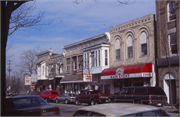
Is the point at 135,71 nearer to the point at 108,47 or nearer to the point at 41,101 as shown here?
Answer: the point at 108,47

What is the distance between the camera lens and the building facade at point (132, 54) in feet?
82.9

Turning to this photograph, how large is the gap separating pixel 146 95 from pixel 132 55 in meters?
10.2

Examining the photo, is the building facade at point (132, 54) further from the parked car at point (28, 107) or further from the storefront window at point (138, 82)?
the parked car at point (28, 107)

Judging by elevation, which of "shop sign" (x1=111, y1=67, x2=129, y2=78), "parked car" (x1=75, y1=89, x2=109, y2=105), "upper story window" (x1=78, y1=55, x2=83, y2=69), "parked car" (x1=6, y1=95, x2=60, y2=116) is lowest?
"parked car" (x1=75, y1=89, x2=109, y2=105)

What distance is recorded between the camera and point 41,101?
9.65 metres

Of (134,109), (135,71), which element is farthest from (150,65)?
(134,109)

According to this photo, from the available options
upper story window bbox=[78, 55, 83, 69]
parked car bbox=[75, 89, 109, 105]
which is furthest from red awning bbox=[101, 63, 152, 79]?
upper story window bbox=[78, 55, 83, 69]

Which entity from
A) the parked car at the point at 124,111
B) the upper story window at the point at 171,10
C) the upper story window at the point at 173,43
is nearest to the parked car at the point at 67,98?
the upper story window at the point at 173,43

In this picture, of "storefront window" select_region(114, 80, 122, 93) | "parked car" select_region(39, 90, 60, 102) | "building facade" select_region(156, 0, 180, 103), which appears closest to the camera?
"building facade" select_region(156, 0, 180, 103)

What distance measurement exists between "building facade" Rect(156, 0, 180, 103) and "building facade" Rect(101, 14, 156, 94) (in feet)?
3.04

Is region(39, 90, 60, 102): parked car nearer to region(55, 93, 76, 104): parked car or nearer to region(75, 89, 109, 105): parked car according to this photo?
region(55, 93, 76, 104): parked car

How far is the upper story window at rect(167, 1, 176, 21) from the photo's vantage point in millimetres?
23858

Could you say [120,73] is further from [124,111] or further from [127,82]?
[124,111]

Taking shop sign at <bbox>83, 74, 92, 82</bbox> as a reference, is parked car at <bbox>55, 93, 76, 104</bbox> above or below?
below
